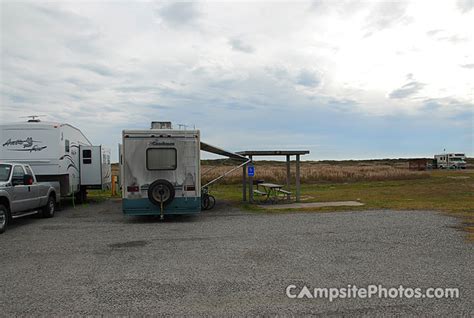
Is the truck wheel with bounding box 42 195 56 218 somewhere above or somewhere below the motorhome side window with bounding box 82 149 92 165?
below

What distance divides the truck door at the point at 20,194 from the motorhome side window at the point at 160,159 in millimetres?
3401

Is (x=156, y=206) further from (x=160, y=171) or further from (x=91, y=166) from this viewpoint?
(x=91, y=166)

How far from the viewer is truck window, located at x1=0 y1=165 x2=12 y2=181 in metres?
11.7

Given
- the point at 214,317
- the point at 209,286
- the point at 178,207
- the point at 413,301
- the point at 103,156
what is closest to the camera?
the point at 214,317

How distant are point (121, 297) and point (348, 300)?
2788mm

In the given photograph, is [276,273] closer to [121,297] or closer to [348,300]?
[348,300]

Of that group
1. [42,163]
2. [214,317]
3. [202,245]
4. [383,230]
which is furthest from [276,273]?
[42,163]

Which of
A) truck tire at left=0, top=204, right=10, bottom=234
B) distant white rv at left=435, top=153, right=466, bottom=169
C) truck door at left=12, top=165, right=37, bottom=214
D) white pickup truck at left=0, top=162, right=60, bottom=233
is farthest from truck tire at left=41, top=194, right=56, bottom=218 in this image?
distant white rv at left=435, top=153, right=466, bottom=169

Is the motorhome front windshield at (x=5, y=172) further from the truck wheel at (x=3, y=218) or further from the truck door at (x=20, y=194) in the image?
the truck wheel at (x=3, y=218)

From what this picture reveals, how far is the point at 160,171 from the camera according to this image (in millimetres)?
12922

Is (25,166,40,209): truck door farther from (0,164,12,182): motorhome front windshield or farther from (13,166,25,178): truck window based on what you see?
(0,164,12,182): motorhome front windshield

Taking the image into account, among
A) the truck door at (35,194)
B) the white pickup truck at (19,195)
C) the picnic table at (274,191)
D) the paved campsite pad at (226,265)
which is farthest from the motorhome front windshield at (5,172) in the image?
the picnic table at (274,191)

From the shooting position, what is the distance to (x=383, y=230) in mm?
10508

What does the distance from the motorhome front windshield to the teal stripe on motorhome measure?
3.11 m
